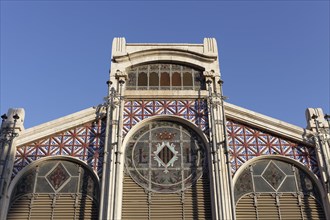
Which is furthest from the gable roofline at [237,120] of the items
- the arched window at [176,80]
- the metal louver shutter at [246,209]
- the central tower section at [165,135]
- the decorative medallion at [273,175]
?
the metal louver shutter at [246,209]

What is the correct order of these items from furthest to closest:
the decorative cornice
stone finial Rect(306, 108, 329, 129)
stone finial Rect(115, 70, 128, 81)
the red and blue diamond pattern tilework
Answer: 1. the decorative cornice
2. stone finial Rect(115, 70, 128, 81)
3. stone finial Rect(306, 108, 329, 129)
4. the red and blue diamond pattern tilework

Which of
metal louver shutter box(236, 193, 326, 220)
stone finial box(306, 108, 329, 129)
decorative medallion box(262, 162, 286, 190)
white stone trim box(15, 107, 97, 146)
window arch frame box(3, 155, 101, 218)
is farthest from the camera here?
stone finial box(306, 108, 329, 129)

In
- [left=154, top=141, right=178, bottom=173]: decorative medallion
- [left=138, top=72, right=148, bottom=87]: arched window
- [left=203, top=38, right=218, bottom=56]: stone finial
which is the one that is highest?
[left=203, top=38, right=218, bottom=56]: stone finial

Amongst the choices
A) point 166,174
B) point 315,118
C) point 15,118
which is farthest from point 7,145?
point 315,118

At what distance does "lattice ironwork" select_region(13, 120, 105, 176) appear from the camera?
20797 mm

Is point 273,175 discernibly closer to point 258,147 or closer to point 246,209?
point 258,147

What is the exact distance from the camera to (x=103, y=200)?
19250 millimetres

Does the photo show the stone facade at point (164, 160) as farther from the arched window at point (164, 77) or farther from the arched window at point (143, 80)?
the arched window at point (143, 80)

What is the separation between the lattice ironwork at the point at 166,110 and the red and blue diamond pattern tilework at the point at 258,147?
1.35 m

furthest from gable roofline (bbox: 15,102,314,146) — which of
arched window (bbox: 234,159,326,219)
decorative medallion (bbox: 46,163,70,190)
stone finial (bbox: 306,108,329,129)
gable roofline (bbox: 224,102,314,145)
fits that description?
decorative medallion (bbox: 46,163,70,190)

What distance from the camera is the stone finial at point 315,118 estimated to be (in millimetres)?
22000

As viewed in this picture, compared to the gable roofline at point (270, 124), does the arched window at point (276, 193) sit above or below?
below

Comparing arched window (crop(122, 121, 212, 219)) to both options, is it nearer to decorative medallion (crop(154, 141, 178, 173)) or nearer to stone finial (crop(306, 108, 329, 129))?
decorative medallion (crop(154, 141, 178, 173))

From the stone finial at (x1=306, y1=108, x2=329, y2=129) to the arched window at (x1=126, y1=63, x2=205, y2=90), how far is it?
5003mm
